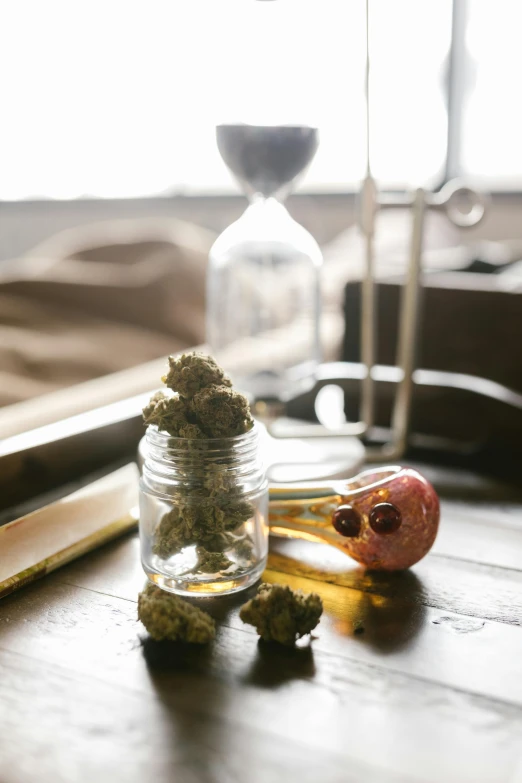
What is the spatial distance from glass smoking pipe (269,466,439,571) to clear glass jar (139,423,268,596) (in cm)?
6

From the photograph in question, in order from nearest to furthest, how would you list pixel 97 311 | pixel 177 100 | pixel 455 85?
pixel 97 311, pixel 455 85, pixel 177 100

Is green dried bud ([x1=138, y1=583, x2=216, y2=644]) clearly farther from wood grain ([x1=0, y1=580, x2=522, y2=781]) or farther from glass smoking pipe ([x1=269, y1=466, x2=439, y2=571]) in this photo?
glass smoking pipe ([x1=269, y1=466, x2=439, y2=571])

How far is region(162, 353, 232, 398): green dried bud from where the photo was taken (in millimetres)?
524

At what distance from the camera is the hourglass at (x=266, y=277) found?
0.75 metres

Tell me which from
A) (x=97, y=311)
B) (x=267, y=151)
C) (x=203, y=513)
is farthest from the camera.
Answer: (x=97, y=311)

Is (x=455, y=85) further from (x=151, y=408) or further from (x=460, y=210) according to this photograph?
(x=151, y=408)

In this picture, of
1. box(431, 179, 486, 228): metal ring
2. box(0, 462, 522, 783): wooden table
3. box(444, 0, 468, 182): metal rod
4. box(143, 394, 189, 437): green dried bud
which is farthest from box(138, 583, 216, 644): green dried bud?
box(444, 0, 468, 182): metal rod

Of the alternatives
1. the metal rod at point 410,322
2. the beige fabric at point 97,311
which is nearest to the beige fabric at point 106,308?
the beige fabric at point 97,311

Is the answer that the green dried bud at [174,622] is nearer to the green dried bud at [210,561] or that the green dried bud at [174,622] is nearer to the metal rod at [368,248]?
the green dried bud at [210,561]

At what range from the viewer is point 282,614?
1.60 feet

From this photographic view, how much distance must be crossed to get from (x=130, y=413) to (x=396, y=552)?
32cm

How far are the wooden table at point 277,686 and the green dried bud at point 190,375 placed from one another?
0.14 meters

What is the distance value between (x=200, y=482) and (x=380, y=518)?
132 millimetres

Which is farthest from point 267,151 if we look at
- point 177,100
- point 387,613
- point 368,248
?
point 177,100
